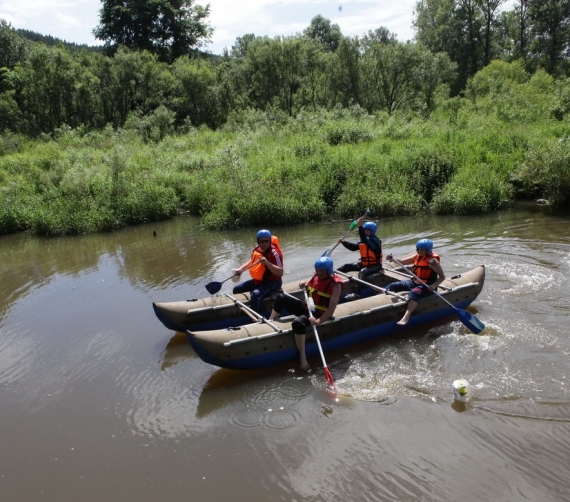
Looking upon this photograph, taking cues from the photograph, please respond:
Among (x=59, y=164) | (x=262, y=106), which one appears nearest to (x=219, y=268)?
(x=59, y=164)

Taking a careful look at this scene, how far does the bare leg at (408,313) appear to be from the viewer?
756 centimetres

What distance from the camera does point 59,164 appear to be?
2006cm

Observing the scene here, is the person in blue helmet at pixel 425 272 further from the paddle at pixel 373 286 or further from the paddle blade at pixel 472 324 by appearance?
the paddle blade at pixel 472 324

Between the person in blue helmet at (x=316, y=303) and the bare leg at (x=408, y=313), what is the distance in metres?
1.08

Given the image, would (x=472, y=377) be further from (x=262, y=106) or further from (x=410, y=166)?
(x=262, y=106)

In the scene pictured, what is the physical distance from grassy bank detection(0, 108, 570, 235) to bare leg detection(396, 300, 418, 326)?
8.31 metres

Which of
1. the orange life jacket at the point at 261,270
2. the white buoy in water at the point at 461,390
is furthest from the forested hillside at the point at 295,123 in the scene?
the white buoy in water at the point at 461,390

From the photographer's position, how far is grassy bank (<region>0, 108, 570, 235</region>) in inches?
619

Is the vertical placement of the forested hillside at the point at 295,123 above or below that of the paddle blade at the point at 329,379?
above

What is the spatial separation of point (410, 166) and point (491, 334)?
33.6 ft

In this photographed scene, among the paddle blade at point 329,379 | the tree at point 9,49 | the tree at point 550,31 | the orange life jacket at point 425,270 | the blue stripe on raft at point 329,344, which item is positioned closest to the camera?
the paddle blade at point 329,379

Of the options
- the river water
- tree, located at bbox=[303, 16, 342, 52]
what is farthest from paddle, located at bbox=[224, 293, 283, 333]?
tree, located at bbox=[303, 16, 342, 52]

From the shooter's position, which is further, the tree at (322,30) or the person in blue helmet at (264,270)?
the tree at (322,30)

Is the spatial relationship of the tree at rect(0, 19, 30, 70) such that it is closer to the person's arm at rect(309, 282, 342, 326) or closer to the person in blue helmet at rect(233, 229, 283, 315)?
the person in blue helmet at rect(233, 229, 283, 315)
